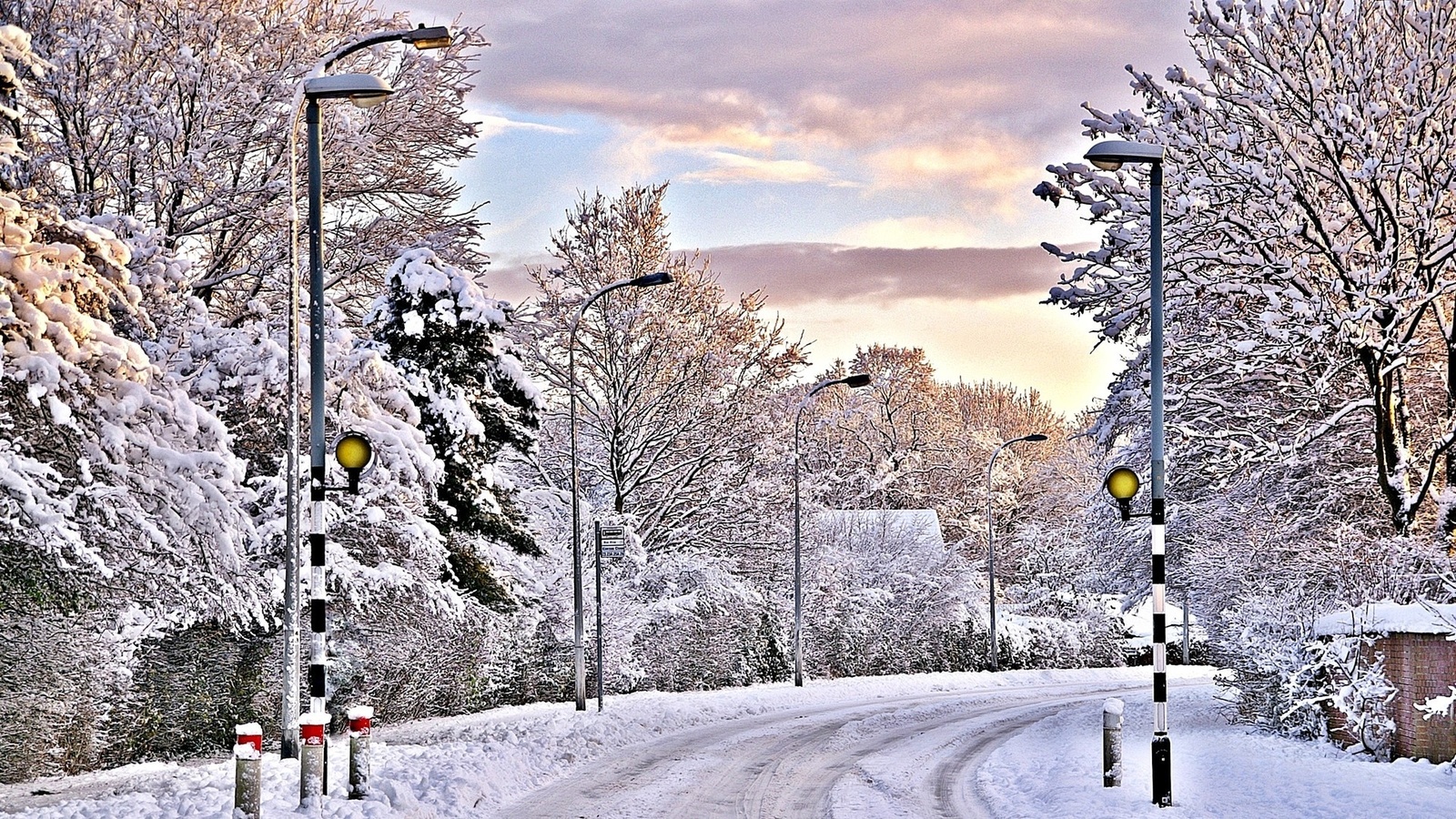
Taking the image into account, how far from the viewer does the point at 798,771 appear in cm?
1823

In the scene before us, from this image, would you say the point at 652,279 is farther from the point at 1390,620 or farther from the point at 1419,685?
the point at 1419,685

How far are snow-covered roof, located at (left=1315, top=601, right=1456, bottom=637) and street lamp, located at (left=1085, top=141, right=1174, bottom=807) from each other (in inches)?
113

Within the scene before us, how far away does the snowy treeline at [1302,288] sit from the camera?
20.8 meters

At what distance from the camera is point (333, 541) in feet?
70.3

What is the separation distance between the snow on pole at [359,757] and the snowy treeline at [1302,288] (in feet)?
40.2

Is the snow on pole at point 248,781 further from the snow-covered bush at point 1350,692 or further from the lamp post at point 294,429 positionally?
the snow-covered bush at point 1350,692

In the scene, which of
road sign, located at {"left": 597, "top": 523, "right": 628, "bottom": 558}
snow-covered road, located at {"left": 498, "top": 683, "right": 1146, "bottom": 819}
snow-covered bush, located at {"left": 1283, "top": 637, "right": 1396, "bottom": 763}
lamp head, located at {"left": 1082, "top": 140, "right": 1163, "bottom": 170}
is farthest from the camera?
road sign, located at {"left": 597, "top": 523, "right": 628, "bottom": 558}

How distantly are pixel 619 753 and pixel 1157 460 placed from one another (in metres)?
9.38

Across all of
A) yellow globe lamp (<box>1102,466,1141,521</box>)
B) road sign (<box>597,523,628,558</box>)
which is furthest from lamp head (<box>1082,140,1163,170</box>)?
road sign (<box>597,523,628,558</box>)

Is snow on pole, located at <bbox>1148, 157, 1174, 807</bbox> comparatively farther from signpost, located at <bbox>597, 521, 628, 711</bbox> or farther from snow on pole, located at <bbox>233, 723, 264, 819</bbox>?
signpost, located at <bbox>597, 521, 628, 711</bbox>

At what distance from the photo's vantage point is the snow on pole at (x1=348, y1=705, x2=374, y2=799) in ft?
44.3

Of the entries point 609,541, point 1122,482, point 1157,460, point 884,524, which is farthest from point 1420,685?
point 884,524

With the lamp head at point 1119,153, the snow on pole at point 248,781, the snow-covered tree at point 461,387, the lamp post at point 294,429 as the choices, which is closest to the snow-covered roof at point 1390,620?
the lamp head at point 1119,153

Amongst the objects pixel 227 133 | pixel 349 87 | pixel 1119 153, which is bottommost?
pixel 1119 153
